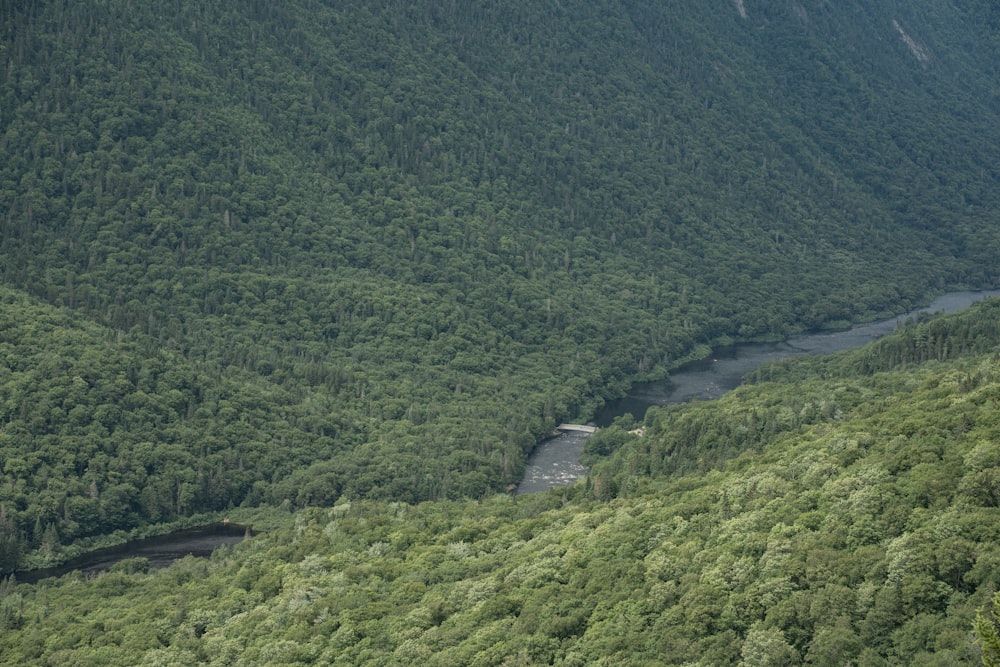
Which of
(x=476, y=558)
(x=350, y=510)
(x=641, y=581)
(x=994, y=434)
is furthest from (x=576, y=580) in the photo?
(x=350, y=510)

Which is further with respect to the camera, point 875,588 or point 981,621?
point 875,588

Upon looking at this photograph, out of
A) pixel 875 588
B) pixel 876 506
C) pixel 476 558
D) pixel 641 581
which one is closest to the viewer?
pixel 875 588

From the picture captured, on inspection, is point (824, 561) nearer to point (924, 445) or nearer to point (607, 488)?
point (924, 445)

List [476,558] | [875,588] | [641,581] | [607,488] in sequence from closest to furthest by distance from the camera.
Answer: [875,588], [641,581], [476,558], [607,488]

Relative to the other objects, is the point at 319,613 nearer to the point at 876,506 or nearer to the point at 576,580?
the point at 576,580

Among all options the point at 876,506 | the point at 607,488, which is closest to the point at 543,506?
the point at 607,488

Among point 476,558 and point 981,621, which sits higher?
point 981,621
